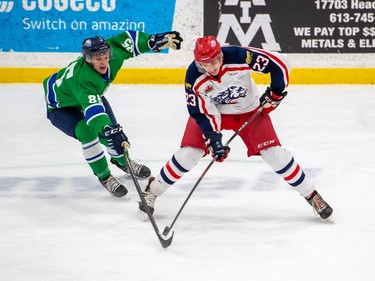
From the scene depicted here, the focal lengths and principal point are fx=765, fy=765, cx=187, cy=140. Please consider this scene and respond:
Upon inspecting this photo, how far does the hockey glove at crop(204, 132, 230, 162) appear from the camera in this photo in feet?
10.5

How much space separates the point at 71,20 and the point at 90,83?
362 centimetres

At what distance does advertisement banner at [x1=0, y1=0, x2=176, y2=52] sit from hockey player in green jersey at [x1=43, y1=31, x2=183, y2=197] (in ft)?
10.1

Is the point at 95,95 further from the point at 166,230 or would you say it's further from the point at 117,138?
the point at 166,230

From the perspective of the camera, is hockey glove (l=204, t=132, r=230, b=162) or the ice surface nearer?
the ice surface

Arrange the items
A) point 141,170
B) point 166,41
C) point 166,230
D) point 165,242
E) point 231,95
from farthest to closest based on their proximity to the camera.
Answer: point 141,170, point 166,41, point 231,95, point 166,230, point 165,242

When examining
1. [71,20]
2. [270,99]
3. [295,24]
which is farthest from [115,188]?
[295,24]

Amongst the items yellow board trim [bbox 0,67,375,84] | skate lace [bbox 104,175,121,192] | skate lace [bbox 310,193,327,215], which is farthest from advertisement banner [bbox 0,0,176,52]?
skate lace [bbox 310,193,327,215]

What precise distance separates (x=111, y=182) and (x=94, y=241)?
0.76 m

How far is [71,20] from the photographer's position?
7051 millimetres

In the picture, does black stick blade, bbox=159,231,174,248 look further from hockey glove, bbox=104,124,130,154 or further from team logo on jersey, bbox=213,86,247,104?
team logo on jersey, bbox=213,86,247,104

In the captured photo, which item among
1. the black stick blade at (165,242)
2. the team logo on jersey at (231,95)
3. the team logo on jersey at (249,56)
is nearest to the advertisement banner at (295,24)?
the team logo on jersey at (231,95)

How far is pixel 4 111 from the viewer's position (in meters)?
5.93

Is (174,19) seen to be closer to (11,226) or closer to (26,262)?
(11,226)

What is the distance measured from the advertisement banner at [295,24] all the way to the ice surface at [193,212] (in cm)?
136
